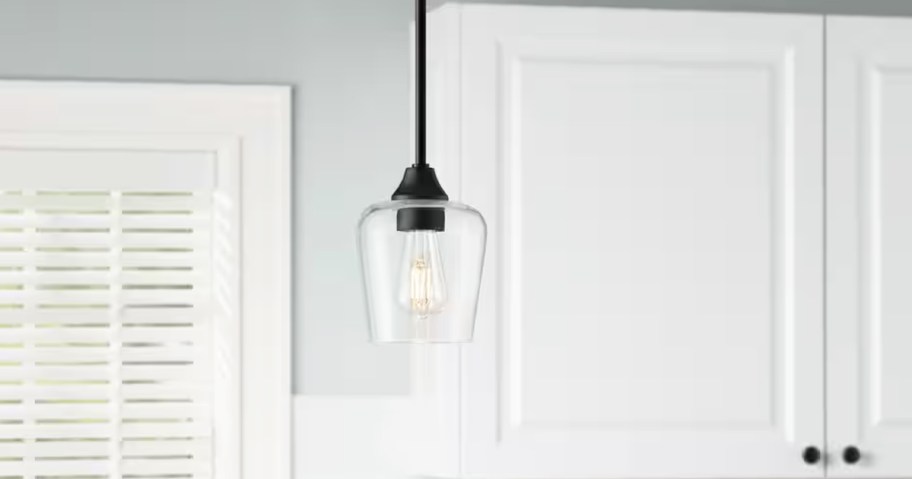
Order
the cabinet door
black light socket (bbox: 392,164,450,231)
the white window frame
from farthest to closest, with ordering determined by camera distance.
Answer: the white window frame → the cabinet door → black light socket (bbox: 392,164,450,231)

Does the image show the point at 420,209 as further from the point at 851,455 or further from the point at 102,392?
the point at 102,392

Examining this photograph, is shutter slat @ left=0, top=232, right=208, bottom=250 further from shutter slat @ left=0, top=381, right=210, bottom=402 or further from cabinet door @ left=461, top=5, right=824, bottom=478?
cabinet door @ left=461, top=5, right=824, bottom=478

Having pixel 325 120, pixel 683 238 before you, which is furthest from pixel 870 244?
pixel 325 120

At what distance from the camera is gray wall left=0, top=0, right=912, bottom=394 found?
2215mm

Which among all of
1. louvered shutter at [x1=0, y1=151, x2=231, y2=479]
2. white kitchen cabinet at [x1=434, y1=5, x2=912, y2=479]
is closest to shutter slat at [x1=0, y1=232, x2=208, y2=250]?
louvered shutter at [x1=0, y1=151, x2=231, y2=479]

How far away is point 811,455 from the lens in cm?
193

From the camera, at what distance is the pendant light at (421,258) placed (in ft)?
3.81

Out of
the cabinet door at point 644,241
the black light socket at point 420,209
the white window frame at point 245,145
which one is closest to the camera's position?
the black light socket at point 420,209

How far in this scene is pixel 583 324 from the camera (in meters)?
1.90

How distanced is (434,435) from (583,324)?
29 centimetres

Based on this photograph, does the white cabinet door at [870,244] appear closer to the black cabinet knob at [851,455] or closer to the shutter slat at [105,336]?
the black cabinet knob at [851,455]

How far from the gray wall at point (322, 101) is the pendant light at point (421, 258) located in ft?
3.41

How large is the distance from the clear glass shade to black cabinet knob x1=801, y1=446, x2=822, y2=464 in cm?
95

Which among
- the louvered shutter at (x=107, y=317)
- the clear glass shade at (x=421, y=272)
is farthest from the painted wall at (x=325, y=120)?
the clear glass shade at (x=421, y=272)
